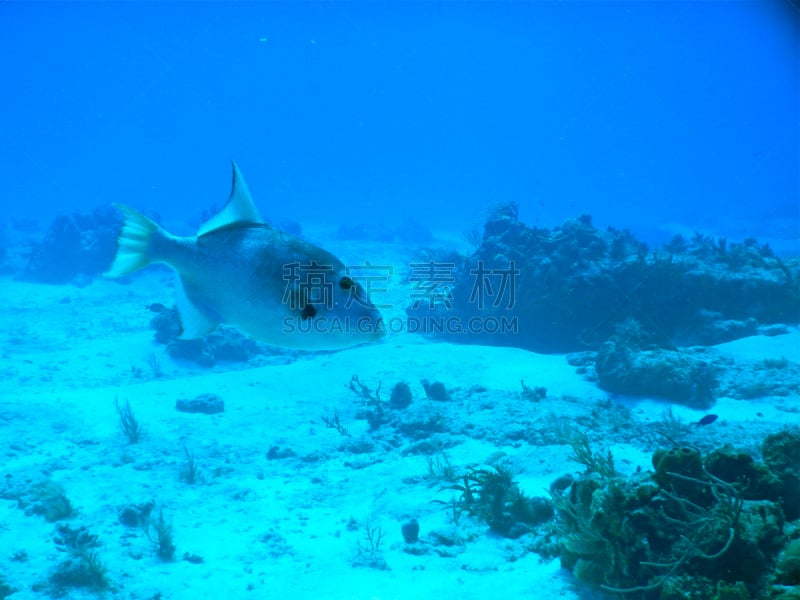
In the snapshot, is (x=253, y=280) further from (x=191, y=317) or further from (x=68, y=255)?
(x=68, y=255)

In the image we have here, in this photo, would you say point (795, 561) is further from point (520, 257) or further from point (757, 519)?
point (520, 257)

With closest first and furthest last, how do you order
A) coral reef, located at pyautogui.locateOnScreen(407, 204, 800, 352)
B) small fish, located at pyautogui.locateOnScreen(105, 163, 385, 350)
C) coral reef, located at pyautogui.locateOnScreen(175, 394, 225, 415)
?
small fish, located at pyautogui.locateOnScreen(105, 163, 385, 350)
coral reef, located at pyautogui.locateOnScreen(175, 394, 225, 415)
coral reef, located at pyautogui.locateOnScreen(407, 204, 800, 352)

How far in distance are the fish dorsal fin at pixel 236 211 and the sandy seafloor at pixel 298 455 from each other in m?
3.29

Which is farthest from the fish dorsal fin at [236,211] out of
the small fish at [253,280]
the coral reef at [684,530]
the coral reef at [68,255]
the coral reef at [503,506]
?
the coral reef at [68,255]

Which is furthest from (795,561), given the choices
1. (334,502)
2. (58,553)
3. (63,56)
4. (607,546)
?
(63,56)

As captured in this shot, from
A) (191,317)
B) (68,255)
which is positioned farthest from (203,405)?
(68,255)

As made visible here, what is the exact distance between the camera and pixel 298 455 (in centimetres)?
715

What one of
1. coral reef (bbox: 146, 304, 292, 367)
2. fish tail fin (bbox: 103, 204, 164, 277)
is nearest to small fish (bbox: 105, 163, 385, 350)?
fish tail fin (bbox: 103, 204, 164, 277)

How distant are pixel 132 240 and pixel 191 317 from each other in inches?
16.9

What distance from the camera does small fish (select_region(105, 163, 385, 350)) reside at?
6.20 ft

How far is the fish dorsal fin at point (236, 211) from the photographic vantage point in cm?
213

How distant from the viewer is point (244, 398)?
9547 millimetres

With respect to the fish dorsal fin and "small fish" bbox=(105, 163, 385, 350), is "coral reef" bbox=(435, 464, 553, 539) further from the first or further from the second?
the fish dorsal fin

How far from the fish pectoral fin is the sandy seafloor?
9.47 ft
